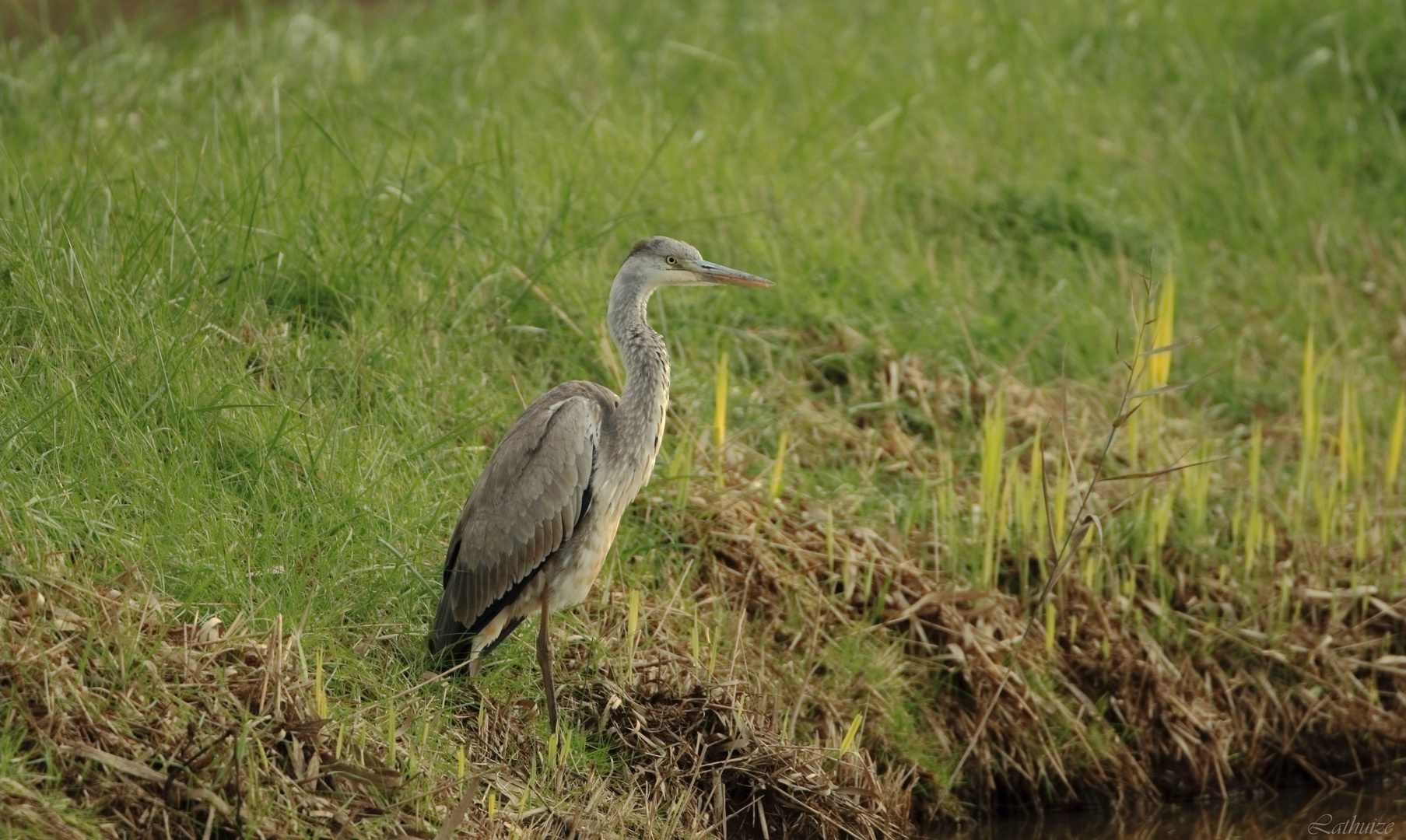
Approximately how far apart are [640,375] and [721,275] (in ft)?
1.65

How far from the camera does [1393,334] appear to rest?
743cm

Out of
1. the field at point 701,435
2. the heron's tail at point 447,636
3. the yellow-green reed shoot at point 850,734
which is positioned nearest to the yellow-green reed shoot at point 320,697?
the field at point 701,435

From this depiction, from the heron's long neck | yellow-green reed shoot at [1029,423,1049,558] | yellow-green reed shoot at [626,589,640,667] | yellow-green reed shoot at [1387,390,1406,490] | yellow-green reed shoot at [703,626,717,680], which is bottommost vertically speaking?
yellow-green reed shoot at [703,626,717,680]

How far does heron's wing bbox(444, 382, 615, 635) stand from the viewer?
4.55 meters

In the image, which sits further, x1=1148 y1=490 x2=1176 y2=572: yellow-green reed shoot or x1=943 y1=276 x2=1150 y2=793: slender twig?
x1=1148 y1=490 x2=1176 y2=572: yellow-green reed shoot

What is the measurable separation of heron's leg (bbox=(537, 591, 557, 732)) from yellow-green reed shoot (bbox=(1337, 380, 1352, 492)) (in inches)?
131

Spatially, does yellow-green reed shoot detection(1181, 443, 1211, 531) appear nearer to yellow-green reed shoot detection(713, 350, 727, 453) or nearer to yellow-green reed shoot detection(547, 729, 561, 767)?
yellow-green reed shoot detection(713, 350, 727, 453)

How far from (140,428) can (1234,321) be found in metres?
4.93

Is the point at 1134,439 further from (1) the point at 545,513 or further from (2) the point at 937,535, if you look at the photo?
(1) the point at 545,513

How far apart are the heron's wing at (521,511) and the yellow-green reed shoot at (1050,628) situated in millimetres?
1707

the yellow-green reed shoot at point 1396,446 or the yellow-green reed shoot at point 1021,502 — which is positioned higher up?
the yellow-green reed shoot at point 1396,446

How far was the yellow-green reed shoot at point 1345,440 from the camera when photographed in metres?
6.05

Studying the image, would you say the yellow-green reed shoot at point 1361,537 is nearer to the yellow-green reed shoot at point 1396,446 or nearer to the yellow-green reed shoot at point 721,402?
the yellow-green reed shoot at point 1396,446

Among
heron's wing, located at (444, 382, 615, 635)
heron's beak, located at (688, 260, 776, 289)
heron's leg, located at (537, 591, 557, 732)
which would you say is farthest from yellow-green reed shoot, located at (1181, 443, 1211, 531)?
heron's leg, located at (537, 591, 557, 732)
